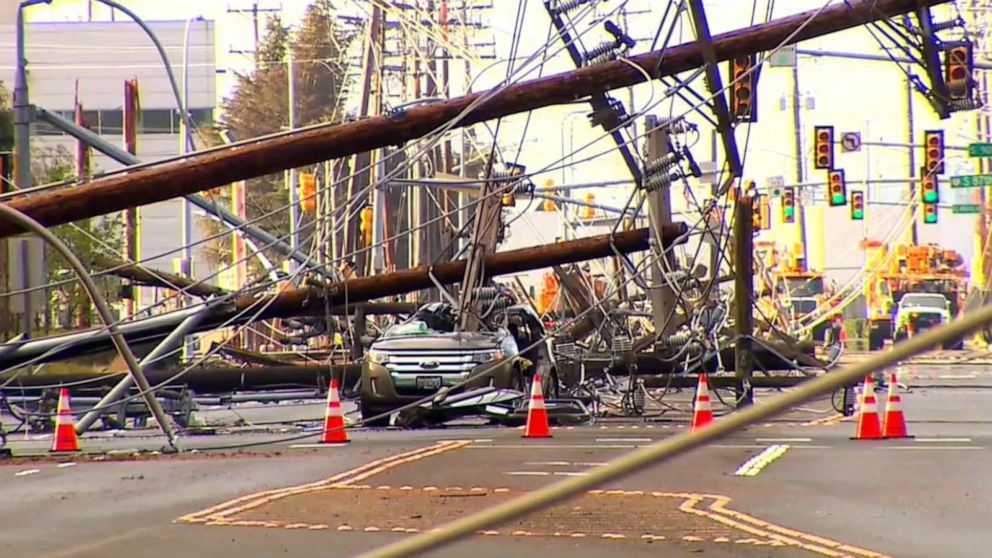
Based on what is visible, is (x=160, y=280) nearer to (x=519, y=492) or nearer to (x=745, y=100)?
(x=745, y=100)

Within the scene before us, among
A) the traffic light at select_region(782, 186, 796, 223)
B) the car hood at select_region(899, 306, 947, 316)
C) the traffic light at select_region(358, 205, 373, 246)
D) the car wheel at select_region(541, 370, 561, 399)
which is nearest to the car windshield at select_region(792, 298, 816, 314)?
the traffic light at select_region(782, 186, 796, 223)

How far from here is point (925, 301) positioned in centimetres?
6128

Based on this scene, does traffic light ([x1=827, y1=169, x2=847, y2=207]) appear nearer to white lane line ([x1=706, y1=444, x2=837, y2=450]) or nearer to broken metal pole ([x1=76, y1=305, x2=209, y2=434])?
white lane line ([x1=706, y1=444, x2=837, y2=450])

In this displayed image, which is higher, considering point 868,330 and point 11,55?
point 11,55

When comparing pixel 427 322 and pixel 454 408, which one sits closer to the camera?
pixel 454 408

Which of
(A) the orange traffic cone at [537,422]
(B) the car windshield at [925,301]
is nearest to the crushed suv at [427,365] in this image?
(A) the orange traffic cone at [537,422]

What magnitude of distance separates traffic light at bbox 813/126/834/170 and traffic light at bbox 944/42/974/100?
1154 inches

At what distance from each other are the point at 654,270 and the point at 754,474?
779cm

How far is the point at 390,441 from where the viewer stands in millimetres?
18344

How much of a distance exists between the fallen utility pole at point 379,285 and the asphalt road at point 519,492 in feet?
4.47

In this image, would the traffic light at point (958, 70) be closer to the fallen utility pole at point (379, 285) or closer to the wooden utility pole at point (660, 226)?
the wooden utility pole at point (660, 226)

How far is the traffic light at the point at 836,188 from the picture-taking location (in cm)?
5156

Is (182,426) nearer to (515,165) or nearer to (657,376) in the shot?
(515,165)

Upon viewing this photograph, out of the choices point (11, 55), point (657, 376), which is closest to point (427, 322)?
point (657, 376)
